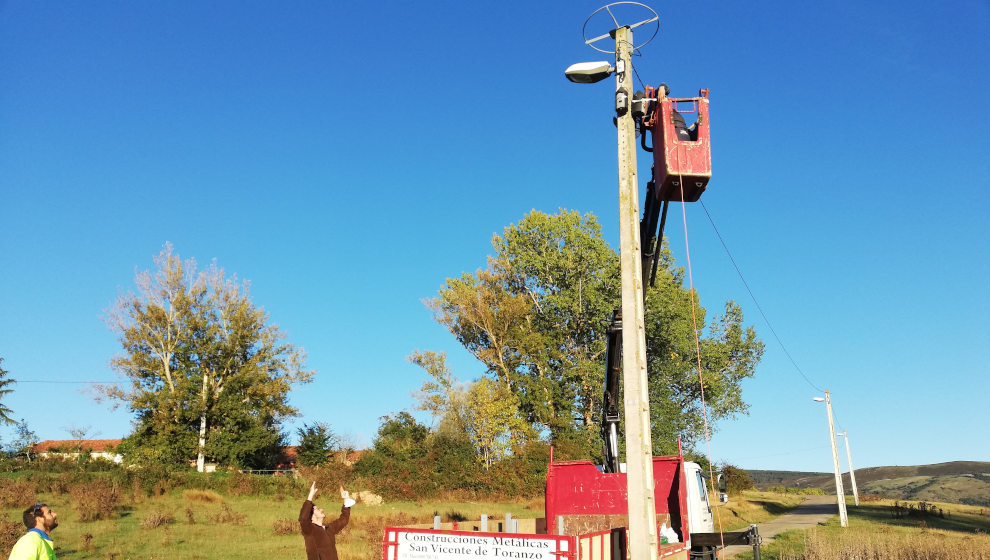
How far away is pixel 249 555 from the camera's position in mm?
17750

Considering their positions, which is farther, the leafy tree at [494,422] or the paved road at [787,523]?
the leafy tree at [494,422]

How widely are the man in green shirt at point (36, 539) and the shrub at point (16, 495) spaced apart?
24682 mm

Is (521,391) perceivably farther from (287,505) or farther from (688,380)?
(287,505)

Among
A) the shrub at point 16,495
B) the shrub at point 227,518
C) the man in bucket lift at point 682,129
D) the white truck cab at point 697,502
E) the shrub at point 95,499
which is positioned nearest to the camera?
the man in bucket lift at point 682,129

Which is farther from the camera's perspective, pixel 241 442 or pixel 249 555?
pixel 241 442

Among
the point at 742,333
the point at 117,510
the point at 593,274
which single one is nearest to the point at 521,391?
the point at 593,274

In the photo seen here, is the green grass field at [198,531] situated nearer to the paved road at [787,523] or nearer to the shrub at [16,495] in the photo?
the shrub at [16,495]

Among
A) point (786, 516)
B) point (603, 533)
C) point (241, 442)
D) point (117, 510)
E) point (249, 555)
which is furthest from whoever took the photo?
point (241, 442)

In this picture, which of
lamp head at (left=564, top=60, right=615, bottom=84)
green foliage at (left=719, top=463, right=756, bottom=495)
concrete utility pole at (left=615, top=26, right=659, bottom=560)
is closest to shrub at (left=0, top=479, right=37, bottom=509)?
concrete utility pole at (left=615, top=26, right=659, bottom=560)

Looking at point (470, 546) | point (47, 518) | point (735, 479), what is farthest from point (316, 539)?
point (735, 479)

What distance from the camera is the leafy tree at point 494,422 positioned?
138ft

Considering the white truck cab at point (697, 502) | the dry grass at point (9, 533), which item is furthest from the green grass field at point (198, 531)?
the white truck cab at point (697, 502)

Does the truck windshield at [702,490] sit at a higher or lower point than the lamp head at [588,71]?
lower

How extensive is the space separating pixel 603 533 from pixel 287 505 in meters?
29.0
